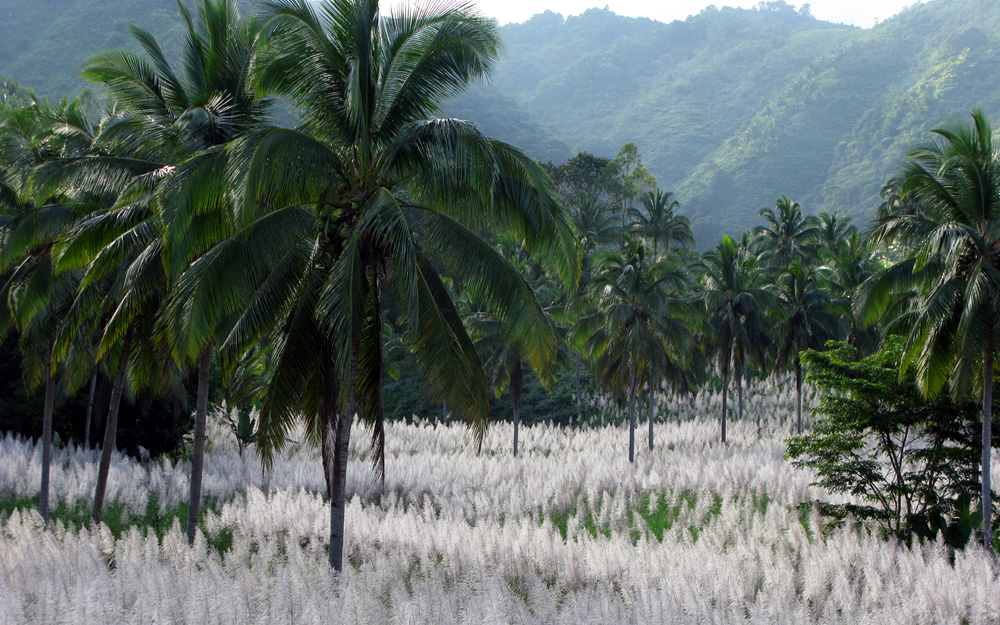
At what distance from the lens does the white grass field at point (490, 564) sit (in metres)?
8.54

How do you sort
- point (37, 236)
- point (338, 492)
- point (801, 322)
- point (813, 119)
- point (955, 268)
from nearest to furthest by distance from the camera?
1. point (338, 492)
2. point (955, 268)
3. point (37, 236)
4. point (801, 322)
5. point (813, 119)

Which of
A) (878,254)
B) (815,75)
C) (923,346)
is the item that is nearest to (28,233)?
(923,346)

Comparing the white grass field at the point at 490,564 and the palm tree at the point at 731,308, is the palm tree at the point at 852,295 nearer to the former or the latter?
the palm tree at the point at 731,308

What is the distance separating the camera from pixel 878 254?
186 feet

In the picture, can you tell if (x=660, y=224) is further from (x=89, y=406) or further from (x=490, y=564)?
(x=490, y=564)

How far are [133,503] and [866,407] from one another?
15.6m

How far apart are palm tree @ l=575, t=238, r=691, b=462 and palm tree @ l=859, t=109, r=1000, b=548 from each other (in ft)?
38.9

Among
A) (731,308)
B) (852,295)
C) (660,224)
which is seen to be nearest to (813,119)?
(660,224)

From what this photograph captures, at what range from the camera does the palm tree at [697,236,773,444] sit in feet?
94.3

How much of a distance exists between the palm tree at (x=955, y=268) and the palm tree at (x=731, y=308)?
1573 centimetres

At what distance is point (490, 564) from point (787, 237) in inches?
1808

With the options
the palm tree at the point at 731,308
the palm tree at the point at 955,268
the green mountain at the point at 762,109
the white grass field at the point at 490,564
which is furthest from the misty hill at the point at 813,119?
the palm tree at the point at 955,268

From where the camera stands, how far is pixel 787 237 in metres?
51.3

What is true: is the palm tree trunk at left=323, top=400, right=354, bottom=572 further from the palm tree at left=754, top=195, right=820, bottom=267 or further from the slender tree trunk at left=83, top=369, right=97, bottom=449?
the palm tree at left=754, top=195, right=820, bottom=267
